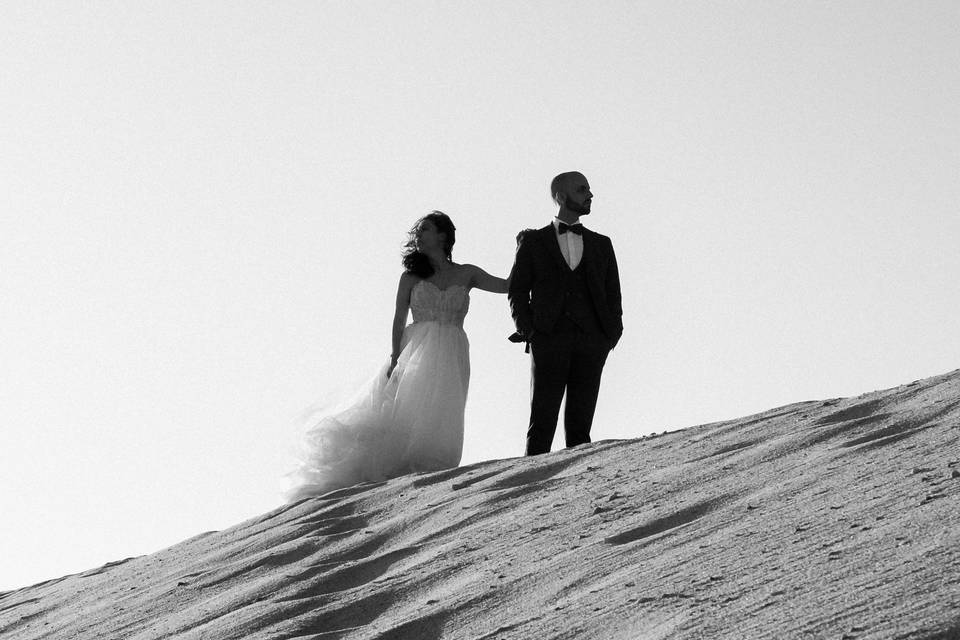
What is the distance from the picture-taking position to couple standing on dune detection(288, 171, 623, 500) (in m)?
7.09

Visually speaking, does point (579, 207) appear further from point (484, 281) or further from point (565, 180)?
point (484, 281)

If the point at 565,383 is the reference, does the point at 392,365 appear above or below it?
above

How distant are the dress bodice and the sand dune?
1718mm

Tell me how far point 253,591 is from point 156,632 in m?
0.32

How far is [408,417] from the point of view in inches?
293

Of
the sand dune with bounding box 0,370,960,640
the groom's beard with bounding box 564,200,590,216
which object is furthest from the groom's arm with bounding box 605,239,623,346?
the sand dune with bounding box 0,370,960,640

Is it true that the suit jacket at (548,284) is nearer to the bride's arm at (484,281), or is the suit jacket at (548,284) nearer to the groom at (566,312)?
the groom at (566,312)

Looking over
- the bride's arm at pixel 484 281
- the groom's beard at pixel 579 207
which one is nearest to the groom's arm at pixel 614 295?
the groom's beard at pixel 579 207

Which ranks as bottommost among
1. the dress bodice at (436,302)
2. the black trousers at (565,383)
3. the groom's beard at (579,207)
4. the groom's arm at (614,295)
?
the black trousers at (565,383)

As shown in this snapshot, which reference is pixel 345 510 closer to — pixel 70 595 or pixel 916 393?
pixel 70 595

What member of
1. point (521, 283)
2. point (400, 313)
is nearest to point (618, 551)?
point (521, 283)

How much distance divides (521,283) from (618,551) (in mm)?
3424

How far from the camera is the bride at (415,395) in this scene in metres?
7.27

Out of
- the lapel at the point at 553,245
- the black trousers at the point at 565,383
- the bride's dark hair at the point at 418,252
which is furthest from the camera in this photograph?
the bride's dark hair at the point at 418,252
